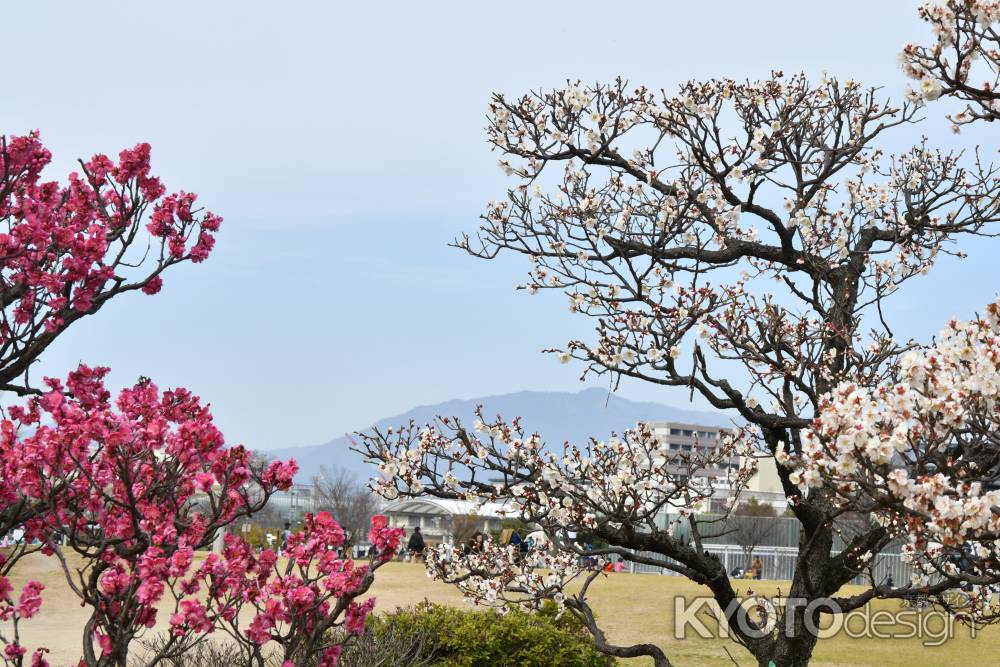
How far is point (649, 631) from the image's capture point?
1917 centimetres

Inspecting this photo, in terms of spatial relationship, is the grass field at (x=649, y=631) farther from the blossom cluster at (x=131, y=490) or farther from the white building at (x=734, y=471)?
the blossom cluster at (x=131, y=490)

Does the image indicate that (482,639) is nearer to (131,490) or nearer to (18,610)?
(18,610)

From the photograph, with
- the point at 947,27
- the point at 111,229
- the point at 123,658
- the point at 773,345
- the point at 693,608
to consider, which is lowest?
the point at 693,608

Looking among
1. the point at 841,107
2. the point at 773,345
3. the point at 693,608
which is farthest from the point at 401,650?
the point at 693,608

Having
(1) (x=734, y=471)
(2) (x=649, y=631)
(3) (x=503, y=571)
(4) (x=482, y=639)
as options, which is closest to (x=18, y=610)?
(3) (x=503, y=571)

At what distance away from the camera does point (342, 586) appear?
5273mm

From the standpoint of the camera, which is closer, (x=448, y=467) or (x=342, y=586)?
(x=342, y=586)

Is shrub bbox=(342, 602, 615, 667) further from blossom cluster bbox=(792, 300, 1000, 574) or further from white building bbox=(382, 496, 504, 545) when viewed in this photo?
white building bbox=(382, 496, 504, 545)

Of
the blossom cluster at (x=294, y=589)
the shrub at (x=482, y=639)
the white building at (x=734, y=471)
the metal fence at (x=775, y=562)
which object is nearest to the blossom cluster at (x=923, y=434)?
the blossom cluster at (x=294, y=589)

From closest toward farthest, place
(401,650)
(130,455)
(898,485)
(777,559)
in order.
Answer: (898,485)
(130,455)
(401,650)
(777,559)

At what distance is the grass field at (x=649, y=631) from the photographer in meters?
16.8

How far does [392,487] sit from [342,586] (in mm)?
3870

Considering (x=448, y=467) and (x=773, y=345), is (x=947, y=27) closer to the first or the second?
(x=773, y=345)

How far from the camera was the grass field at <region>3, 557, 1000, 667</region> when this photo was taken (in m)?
16.8
